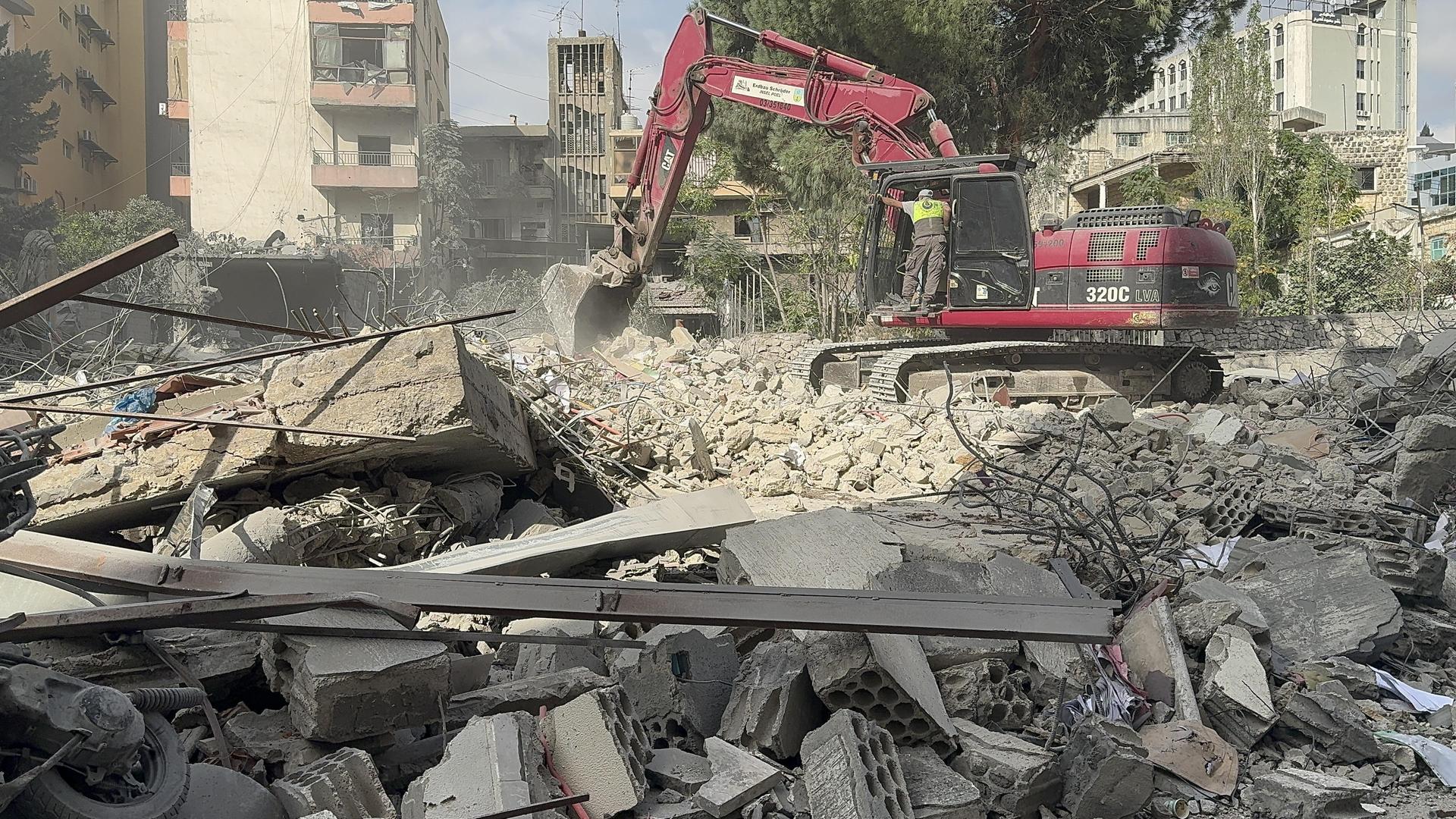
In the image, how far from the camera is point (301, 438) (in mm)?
4781

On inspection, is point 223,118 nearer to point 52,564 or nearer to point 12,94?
point 12,94

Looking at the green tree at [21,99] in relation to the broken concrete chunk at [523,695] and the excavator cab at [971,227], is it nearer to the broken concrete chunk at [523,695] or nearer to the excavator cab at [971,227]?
the excavator cab at [971,227]

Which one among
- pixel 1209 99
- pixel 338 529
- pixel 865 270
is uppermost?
pixel 1209 99

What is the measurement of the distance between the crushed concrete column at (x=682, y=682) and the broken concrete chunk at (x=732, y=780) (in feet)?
0.63

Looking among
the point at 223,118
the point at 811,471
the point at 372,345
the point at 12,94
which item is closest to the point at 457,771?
the point at 372,345

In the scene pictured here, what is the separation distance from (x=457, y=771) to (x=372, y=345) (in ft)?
9.49

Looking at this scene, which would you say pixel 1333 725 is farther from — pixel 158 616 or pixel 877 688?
pixel 158 616

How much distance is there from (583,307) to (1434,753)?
1066cm

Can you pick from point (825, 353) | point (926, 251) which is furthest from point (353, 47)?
point (926, 251)

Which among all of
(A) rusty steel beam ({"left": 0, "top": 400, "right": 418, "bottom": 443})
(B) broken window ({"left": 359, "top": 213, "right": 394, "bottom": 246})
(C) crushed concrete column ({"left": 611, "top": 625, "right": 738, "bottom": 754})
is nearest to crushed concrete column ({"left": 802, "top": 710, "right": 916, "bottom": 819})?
(C) crushed concrete column ({"left": 611, "top": 625, "right": 738, "bottom": 754})

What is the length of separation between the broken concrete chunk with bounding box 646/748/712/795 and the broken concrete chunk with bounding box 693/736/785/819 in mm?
27

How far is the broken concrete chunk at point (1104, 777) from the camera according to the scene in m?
3.08

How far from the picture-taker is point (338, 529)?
4.88 m

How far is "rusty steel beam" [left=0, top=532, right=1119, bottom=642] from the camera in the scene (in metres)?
3.12
